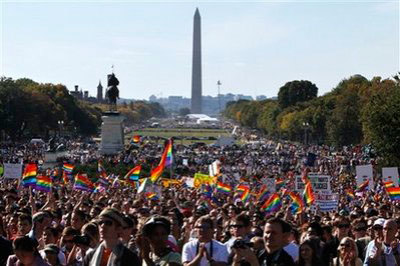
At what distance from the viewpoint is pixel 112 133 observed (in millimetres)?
60125

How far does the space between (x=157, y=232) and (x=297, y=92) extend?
480 ft

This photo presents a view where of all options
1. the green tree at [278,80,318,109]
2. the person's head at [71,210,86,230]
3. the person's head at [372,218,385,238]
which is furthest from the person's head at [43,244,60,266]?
the green tree at [278,80,318,109]

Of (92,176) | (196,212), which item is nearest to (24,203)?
(196,212)

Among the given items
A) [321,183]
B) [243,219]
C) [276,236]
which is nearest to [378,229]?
[243,219]

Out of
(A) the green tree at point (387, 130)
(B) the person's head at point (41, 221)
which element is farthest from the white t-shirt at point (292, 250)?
(A) the green tree at point (387, 130)

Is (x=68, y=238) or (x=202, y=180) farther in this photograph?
(x=202, y=180)

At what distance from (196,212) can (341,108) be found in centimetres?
8270

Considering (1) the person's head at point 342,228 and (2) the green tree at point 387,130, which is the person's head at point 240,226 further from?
(2) the green tree at point 387,130

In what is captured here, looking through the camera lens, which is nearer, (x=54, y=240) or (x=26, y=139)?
(x=54, y=240)

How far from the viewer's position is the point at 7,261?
28.8 ft

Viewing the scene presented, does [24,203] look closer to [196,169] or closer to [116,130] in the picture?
[196,169]

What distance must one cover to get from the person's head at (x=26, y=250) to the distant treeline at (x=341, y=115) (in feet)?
140

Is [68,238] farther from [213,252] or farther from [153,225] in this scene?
[153,225]

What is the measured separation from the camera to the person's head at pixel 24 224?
36.6 ft
